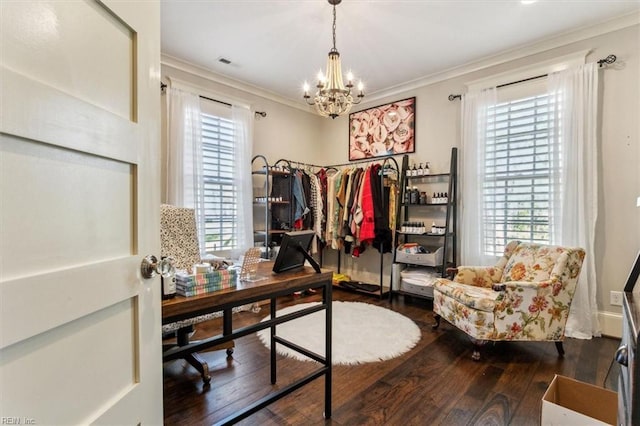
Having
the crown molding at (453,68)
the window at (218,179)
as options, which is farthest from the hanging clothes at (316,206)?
the crown molding at (453,68)

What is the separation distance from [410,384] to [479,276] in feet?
4.52

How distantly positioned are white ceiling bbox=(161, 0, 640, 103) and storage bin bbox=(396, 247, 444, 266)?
2.20 metres

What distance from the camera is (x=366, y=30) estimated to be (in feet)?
9.23

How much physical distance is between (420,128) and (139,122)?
12.3 feet

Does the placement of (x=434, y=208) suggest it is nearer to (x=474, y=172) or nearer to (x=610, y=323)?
(x=474, y=172)

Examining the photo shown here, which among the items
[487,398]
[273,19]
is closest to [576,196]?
[487,398]

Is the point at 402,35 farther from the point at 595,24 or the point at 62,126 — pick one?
the point at 62,126

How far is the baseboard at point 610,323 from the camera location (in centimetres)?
269

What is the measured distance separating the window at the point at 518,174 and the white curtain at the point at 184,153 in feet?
10.6

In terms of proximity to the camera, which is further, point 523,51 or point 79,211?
point 523,51

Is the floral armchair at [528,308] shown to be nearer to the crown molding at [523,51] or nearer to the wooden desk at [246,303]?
the wooden desk at [246,303]

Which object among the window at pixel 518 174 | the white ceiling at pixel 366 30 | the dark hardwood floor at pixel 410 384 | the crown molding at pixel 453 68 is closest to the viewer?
the dark hardwood floor at pixel 410 384

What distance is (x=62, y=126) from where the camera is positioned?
575 mm

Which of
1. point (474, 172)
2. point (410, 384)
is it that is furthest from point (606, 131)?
point (410, 384)
